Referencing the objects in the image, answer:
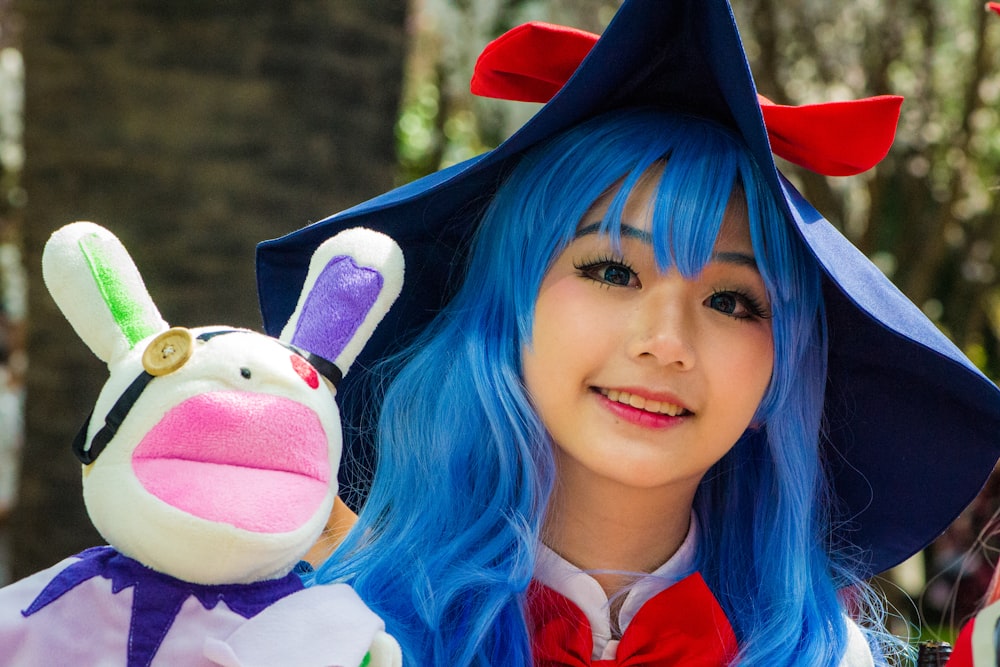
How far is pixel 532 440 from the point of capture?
210 centimetres

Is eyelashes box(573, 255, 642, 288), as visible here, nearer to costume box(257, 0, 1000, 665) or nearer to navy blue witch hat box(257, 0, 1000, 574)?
costume box(257, 0, 1000, 665)

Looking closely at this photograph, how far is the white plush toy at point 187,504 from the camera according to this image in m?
1.52

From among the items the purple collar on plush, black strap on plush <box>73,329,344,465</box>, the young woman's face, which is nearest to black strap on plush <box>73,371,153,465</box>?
black strap on plush <box>73,329,344,465</box>

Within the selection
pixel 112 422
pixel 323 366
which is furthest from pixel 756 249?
pixel 112 422

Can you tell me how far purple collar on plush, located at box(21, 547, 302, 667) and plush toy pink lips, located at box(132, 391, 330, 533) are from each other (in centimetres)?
12

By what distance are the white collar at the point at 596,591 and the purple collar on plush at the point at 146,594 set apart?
603 millimetres

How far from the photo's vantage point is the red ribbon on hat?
1.96 metres

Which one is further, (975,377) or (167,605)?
(975,377)

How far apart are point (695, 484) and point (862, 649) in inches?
15.1

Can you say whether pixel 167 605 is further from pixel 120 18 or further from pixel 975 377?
pixel 120 18

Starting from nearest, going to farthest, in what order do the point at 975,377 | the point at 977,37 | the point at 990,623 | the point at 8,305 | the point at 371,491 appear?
the point at 990,623
the point at 975,377
the point at 371,491
the point at 977,37
the point at 8,305

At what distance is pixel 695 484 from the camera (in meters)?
2.18

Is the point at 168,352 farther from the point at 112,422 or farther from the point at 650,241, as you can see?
the point at 650,241

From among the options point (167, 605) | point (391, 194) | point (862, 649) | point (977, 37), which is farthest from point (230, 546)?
point (977, 37)
